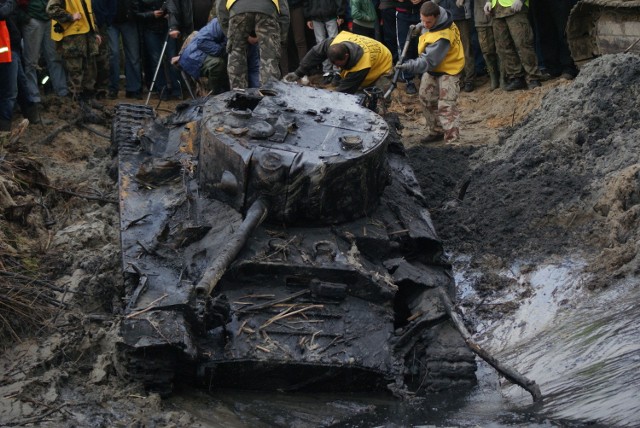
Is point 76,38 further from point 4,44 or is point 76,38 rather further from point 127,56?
point 4,44

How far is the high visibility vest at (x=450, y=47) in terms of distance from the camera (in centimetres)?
1568

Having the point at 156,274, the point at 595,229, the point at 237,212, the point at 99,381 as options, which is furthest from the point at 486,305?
the point at 99,381

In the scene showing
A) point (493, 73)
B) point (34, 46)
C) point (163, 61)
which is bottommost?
point (493, 73)

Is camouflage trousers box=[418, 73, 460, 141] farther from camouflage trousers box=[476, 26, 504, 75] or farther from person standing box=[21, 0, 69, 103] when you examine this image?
person standing box=[21, 0, 69, 103]

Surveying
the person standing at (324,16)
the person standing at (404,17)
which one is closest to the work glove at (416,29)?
the person standing at (404,17)

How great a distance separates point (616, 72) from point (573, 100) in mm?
644

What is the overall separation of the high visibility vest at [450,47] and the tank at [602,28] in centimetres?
188

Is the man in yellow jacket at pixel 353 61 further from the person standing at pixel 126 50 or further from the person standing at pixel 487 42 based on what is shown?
the person standing at pixel 126 50

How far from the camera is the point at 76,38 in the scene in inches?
683

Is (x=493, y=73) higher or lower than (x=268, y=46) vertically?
lower

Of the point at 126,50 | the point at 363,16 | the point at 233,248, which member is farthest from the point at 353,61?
the point at 233,248

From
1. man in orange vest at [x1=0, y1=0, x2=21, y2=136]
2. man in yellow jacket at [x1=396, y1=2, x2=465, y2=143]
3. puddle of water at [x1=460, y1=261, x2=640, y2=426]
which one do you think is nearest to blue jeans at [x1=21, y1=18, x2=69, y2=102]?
man in orange vest at [x1=0, y1=0, x2=21, y2=136]

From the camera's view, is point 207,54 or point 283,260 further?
point 207,54

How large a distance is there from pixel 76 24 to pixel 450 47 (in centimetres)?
557
